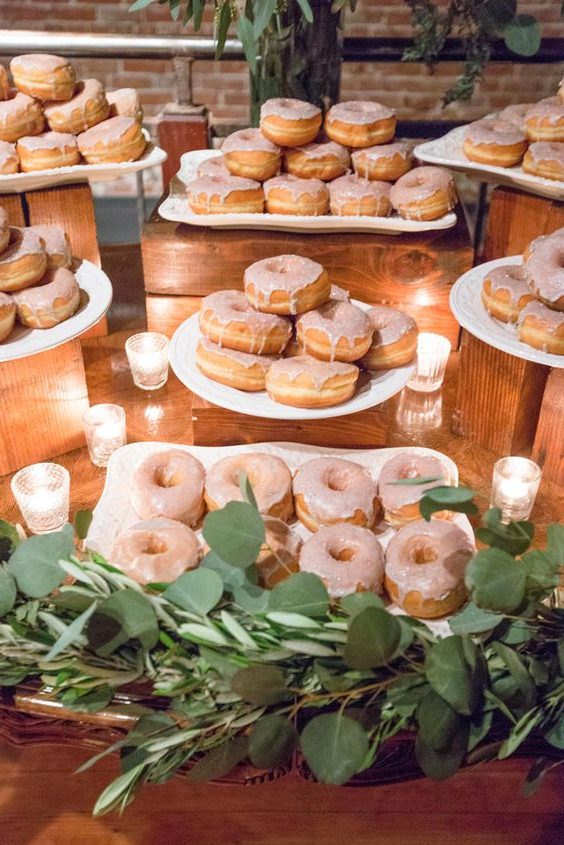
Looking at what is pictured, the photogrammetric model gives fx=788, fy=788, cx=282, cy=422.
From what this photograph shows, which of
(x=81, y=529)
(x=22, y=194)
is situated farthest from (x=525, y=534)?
(x=22, y=194)

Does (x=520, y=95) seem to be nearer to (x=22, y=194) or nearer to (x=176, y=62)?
(x=176, y=62)

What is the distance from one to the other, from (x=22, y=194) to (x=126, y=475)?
82 centimetres

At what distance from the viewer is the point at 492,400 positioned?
1.52 meters

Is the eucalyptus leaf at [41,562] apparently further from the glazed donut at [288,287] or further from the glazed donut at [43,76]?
the glazed donut at [43,76]

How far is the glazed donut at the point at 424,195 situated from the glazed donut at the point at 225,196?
0.29 m

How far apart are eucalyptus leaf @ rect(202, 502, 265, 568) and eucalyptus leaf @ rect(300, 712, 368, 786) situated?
0.20 m

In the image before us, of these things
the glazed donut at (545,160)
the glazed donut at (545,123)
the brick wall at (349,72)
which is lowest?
the brick wall at (349,72)

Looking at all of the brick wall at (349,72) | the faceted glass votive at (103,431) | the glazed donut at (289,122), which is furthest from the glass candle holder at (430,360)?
the brick wall at (349,72)

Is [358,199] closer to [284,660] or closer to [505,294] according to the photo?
[505,294]

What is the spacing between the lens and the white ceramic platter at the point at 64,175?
1.69 meters

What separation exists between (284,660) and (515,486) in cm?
60

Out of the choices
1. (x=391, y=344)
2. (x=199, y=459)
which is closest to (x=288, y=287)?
(x=391, y=344)

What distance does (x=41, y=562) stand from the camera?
3.15 ft

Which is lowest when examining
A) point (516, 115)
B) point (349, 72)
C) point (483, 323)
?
point (349, 72)
